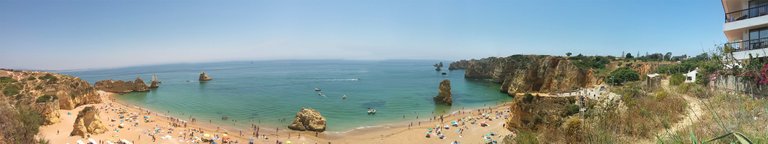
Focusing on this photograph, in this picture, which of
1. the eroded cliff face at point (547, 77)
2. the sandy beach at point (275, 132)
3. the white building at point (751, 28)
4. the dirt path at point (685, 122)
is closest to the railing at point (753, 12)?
the white building at point (751, 28)

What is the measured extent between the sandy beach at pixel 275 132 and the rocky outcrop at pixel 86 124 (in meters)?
0.53

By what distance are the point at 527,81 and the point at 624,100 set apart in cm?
4048

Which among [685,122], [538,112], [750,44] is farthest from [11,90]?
[750,44]

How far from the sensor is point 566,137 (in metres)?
10.1

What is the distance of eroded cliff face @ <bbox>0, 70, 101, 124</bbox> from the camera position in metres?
33.4

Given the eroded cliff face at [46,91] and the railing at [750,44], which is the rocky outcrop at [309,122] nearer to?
the eroded cliff face at [46,91]

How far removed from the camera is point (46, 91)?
4028 centimetres

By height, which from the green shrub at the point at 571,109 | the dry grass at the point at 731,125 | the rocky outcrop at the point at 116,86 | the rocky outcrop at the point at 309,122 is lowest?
the rocky outcrop at the point at 309,122

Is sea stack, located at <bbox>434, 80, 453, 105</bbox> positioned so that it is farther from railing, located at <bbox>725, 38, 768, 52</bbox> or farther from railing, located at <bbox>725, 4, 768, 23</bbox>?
railing, located at <bbox>725, 38, 768, 52</bbox>

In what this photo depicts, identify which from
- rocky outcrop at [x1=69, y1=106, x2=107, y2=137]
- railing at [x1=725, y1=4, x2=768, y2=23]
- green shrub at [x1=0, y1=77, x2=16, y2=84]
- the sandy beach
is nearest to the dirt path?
railing at [x1=725, y1=4, x2=768, y2=23]

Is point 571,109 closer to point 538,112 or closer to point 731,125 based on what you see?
point 538,112

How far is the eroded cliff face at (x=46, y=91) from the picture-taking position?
110ft

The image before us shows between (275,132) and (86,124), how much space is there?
13145 mm

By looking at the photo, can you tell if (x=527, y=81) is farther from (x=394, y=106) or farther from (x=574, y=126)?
(x=574, y=126)
